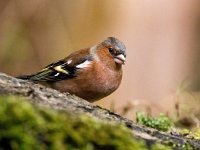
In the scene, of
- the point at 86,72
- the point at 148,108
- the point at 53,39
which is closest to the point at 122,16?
the point at 53,39

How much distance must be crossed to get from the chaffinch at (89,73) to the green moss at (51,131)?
3066mm

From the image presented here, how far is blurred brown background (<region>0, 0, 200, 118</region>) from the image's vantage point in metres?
11.7

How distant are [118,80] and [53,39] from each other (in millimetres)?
6204

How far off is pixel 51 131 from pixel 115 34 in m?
9.74

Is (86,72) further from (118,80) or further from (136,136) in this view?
(136,136)

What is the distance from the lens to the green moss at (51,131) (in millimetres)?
2379

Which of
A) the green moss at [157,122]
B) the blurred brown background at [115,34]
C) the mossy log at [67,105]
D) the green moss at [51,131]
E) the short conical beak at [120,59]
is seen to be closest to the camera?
the green moss at [51,131]

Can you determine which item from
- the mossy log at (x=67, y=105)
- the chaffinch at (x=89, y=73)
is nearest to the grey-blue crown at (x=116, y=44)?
the chaffinch at (x=89, y=73)

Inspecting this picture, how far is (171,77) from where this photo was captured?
12.2m

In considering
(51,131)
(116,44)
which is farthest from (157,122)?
(51,131)

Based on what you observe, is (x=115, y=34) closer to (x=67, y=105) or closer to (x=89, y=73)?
(x=89, y=73)

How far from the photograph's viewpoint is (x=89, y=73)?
5875 millimetres

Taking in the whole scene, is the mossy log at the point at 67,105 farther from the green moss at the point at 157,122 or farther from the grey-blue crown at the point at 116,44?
the grey-blue crown at the point at 116,44

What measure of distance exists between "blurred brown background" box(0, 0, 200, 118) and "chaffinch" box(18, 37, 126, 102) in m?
4.96
